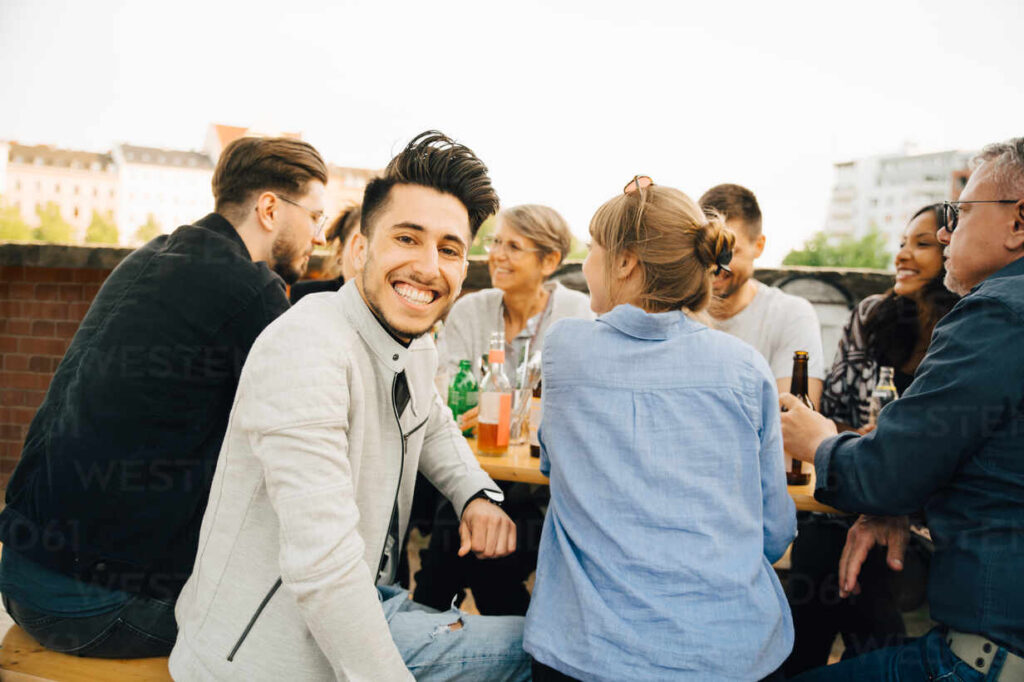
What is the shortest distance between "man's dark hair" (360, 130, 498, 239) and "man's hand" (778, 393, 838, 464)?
100 centimetres

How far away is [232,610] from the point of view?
1271 mm

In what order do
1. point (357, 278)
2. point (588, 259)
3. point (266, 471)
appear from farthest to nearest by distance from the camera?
1. point (588, 259)
2. point (357, 278)
3. point (266, 471)

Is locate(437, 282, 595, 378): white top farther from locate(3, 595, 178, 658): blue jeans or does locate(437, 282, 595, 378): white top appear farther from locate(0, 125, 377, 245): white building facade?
locate(0, 125, 377, 245): white building facade

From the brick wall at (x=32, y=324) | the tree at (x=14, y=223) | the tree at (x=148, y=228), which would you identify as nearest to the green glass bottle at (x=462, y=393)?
the brick wall at (x=32, y=324)

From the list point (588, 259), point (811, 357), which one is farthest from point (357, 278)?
point (811, 357)

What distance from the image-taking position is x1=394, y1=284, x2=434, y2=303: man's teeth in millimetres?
1468

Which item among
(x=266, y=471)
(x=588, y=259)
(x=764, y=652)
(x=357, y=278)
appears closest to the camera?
(x=266, y=471)

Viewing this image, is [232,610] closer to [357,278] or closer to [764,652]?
[357,278]

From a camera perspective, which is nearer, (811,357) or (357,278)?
(357,278)

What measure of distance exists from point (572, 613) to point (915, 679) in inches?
29.4

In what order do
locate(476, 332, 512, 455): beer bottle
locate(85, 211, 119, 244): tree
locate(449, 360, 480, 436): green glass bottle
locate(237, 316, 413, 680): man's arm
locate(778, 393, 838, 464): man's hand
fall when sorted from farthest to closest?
locate(85, 211, 119, 244): tree → locate(449, 360, 480, 436): green glass bottle → locate(476, 332, 512, 455): beer bottle → locate(778, 393, 838, 464): man's hand → locate(237, 316, 413, 680): man's arm

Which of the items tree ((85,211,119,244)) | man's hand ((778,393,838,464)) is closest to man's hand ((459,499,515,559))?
man's hand ((778,393,838,464))

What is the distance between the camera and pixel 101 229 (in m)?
70.4

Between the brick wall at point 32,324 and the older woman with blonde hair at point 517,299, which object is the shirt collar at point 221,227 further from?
the brick wall at point 32,324
